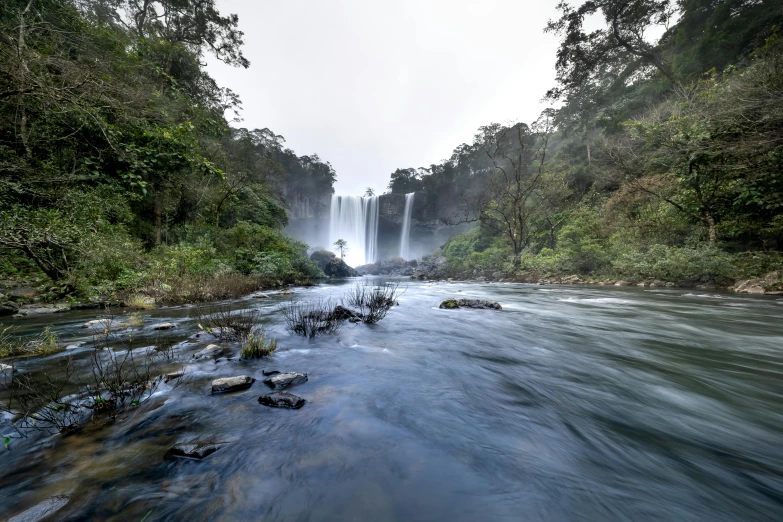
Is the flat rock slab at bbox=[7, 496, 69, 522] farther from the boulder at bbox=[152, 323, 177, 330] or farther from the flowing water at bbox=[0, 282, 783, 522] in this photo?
the boulder at bbox=[152, 323, 177, 330]

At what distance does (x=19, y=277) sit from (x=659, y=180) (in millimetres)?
22933

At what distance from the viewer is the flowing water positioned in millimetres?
1514

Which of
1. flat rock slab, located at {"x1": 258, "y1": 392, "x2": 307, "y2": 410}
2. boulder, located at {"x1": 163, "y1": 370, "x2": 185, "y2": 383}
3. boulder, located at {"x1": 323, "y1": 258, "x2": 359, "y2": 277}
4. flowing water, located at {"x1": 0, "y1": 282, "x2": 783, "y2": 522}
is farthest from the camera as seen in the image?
boulder, located at {"x1": 323, "y1": 258, "x2": 359, "y2": 277}

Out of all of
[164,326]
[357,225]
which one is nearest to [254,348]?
[164,326]

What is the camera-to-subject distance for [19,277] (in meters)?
6.82

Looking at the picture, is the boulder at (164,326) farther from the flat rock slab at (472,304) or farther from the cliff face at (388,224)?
the cliff face at (388,224)

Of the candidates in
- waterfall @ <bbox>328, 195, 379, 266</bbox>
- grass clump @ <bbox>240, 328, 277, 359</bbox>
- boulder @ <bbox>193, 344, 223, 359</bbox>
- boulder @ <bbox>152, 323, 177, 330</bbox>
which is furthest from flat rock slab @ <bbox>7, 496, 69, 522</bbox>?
waterfall @ <bbox>328, 195, 379, 266</bbox>

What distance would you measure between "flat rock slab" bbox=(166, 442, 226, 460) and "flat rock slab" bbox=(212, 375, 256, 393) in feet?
2.92

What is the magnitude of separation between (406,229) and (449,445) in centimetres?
5553

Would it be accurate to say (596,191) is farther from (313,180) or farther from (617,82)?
(313,180)

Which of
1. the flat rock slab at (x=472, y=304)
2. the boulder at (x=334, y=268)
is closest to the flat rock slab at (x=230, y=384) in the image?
the flat rock slab at (x=472, y=304)

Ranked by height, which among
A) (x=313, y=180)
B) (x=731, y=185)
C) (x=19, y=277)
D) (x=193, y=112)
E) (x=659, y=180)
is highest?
(x=313, y=180)

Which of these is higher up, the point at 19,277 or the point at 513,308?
the point at 19,277

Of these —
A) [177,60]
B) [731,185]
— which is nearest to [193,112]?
[177,60]
